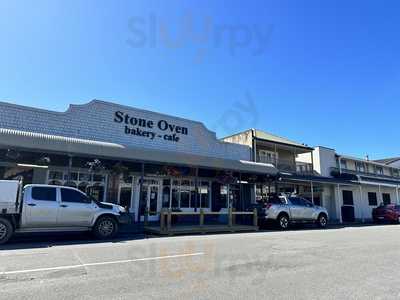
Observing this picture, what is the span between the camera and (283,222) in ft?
57.8

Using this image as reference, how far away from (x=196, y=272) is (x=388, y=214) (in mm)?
23493

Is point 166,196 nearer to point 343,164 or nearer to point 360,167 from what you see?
point 343,164

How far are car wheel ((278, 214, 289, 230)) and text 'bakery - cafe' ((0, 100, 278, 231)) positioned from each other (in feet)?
10.5

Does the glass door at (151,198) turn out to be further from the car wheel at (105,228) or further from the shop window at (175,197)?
the car wheel at (105,228)

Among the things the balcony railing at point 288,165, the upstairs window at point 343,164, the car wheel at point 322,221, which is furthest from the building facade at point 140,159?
the upstairs window at point 343,164

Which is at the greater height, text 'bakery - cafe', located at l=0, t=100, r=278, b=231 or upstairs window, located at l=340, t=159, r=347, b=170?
upstairs window, located at l=340, t=159, r=347, b=170

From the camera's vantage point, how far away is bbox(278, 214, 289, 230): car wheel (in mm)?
17497

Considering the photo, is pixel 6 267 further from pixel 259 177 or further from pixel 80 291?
pixel 259 177

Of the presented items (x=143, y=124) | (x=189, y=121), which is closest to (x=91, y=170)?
(x=143, y=124)

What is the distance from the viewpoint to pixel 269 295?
4980mm

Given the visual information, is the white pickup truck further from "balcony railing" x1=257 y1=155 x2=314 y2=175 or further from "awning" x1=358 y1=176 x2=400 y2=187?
"awning" x1=358 y1=176 x2=400 y2=187

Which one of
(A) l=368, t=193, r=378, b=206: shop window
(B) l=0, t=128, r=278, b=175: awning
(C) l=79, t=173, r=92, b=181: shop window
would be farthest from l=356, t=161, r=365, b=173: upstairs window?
(C) l=79, t=173, r=92, b=181: shop window

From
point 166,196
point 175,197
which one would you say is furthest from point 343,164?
point 166,196

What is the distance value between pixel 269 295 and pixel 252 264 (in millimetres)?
2255
